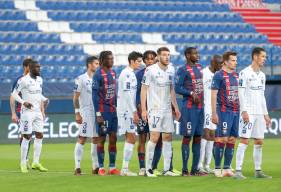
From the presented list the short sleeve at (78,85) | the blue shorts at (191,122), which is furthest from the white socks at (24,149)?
the blue shorts at (191,122)

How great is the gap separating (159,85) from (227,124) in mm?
1248

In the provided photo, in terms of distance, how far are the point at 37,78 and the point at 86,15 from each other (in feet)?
71.1

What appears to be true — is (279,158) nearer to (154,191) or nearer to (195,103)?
(195,103)

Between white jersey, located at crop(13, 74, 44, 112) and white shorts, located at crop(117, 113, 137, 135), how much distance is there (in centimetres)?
254

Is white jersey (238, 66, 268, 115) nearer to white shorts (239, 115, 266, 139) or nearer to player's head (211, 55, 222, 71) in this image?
white shorts (239, 115, 266, 139)

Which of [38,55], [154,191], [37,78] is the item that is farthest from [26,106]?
[38,55]

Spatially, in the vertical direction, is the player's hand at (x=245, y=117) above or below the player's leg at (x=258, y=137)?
above

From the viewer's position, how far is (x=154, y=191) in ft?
39.0

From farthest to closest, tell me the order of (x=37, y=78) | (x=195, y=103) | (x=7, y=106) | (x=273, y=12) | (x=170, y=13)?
(x=273, y=12) < (x=170, y=13) < (x=7, y=106) < (x=37, y=78) < (x=195, y=103)

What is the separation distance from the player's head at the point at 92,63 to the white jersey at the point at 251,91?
2.90 m

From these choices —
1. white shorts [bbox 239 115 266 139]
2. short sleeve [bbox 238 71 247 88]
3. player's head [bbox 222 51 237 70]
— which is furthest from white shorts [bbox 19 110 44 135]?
short sleeve [bbox 238 71 247 88]

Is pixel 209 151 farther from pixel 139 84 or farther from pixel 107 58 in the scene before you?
pixel 107 58

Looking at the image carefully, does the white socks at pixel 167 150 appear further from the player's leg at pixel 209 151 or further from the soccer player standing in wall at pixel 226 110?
the player's leg at pixel 209 151

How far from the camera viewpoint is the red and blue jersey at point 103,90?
48.8 ft
